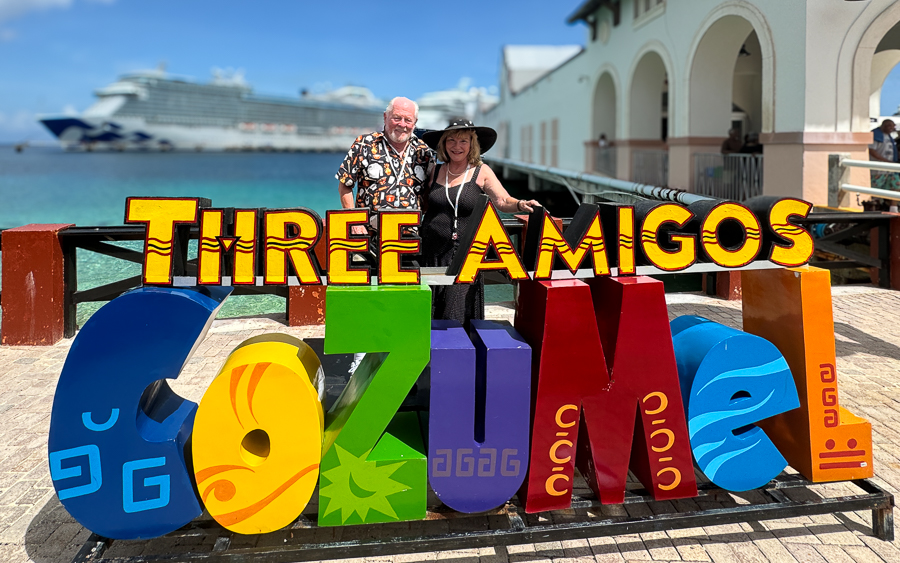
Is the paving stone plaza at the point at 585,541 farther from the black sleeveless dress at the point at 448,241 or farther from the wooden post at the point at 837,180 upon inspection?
the wooden post at the point at 837,180

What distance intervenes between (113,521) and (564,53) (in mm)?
48236

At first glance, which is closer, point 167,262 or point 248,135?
point 167,262

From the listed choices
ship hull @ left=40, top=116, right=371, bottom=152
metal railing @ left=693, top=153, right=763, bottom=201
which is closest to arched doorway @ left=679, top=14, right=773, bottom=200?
metal railing @ left=693, top=153, right=763, bottom=201

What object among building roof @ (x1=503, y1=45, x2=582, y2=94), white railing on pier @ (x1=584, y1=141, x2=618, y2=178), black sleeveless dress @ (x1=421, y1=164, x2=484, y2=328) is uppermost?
building roof @ (x1=503, y1=45, x2=582, y2=94)

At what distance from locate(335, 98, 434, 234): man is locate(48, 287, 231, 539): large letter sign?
4.47 feet

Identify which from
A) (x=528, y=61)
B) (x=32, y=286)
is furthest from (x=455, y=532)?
(x=528, y=61)

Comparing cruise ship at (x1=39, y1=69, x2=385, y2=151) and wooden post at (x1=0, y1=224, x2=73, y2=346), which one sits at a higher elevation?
cruise ship at (x1=39, y1=69, x2=385, y2=151)

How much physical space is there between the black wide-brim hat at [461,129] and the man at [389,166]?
0.09m

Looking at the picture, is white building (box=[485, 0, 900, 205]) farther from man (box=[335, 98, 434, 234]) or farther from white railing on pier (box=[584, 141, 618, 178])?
man (box=[335, 98, 434, 234])

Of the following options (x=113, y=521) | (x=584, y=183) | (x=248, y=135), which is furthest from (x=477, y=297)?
(x=248, y=135)

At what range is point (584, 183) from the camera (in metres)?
16.5

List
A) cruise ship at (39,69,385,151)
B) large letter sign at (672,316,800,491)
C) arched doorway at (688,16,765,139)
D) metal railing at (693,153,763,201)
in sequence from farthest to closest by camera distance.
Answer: cruise ship at (39,69,385,151)
arched doorway at (688,16,765,139)
metal railing at (693,153,763,201)
large letter sign at (672,316,800,491)

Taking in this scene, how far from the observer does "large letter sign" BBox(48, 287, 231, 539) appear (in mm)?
2582

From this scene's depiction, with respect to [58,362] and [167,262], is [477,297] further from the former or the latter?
[58,362]
